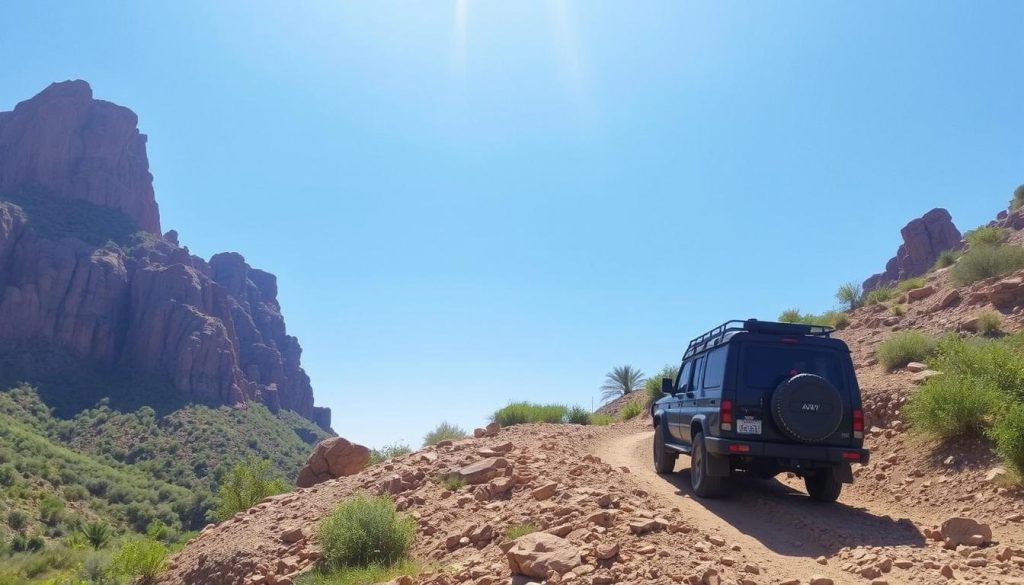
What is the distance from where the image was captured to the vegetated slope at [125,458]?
42.8 metres

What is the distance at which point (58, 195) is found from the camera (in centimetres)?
9344

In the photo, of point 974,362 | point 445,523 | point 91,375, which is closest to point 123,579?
point 445,523

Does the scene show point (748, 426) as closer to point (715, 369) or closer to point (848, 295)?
point (715, 369)

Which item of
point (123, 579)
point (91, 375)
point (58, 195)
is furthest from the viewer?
point (58, 195)

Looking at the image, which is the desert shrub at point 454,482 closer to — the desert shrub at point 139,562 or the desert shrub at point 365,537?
the desert shrub at point 365,537

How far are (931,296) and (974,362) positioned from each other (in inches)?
493

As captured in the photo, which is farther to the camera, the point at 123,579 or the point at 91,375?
the point at 91,375

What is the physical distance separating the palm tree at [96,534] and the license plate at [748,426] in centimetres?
3398

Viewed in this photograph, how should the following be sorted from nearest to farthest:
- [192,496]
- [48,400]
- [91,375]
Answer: [192,496] → [48,400] → [91,375]

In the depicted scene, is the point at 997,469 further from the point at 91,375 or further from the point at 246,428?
the point at 91,375

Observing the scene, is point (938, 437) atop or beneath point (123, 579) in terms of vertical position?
atop

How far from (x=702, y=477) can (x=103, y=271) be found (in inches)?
3730

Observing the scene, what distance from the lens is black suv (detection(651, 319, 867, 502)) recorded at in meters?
8.65

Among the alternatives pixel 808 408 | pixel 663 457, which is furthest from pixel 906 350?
pixel 808 408
